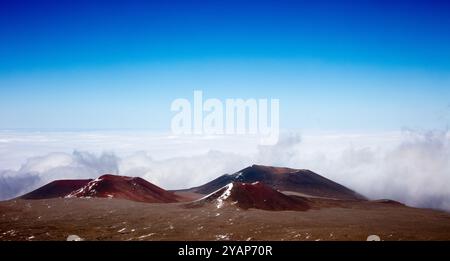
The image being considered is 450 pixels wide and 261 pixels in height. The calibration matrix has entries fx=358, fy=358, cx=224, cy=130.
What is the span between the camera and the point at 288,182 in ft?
441

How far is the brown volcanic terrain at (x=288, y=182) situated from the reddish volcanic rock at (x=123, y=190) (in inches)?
1506

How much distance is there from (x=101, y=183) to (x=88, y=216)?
35673 mm

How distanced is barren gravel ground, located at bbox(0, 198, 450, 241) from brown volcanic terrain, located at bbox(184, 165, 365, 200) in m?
67.3

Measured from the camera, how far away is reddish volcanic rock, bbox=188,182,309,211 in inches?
2790

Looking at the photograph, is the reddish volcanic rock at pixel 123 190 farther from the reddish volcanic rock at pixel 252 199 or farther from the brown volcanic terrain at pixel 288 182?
the brown volcanic terrain at pixel 288 182

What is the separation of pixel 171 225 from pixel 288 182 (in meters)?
92.5

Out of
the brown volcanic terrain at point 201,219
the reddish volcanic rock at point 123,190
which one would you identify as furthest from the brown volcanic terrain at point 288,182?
the reddish volcanic rock at point 123,190

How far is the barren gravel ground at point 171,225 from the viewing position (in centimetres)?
3972

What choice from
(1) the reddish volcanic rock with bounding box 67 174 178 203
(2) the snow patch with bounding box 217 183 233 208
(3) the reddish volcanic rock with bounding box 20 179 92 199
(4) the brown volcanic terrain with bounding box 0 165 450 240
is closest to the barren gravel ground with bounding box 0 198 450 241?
(4) the brown volcanic terrain with bounding box 0 165 450 240

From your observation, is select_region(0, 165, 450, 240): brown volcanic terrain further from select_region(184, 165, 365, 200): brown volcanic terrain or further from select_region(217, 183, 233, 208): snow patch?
select_region(184, 165, 365, 200): brown volcanic terrain

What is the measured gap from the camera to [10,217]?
52.0 meters
